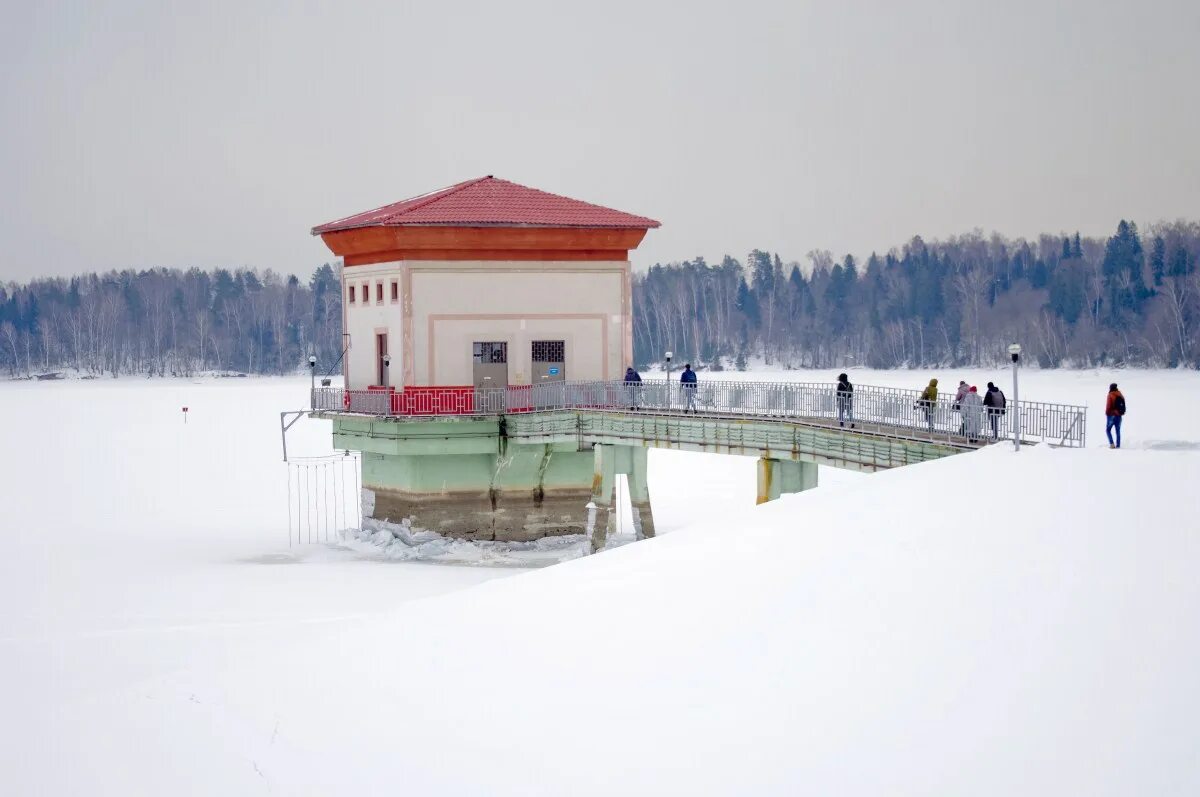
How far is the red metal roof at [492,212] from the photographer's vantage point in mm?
44250

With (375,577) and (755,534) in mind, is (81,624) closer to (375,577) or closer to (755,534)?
(375,577)

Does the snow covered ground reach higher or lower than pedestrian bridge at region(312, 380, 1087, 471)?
lower

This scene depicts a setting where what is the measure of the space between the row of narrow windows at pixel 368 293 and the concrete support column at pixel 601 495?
7.79 metres

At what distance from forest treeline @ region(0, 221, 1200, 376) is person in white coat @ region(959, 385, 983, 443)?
68.3 m

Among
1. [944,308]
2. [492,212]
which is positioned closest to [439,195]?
[492,212]

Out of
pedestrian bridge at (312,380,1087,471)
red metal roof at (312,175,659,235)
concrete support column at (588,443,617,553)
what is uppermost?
red metal roof at (312,175,659,235)

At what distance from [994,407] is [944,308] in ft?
330

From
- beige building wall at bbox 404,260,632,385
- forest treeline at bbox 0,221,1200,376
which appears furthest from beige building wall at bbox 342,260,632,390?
forest treeline at bbox 0,221,1200,376

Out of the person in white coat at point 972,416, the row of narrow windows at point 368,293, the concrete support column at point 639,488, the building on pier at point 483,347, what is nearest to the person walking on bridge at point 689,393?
the concrete support column at point 639,488

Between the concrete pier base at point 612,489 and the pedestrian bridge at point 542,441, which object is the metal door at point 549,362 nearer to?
the pedestrian bridge at point 542,441

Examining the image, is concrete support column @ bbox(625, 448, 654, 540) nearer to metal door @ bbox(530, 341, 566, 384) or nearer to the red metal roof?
metal door @ bbox(530, 341, 566, 384)

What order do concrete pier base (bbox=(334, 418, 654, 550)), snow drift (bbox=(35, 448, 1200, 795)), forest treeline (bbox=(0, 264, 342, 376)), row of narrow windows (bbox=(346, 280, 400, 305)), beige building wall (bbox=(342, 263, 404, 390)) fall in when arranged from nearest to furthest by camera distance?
snow drift (bbox=(35, 448, 1200, 795)) < concrete pier base (bbox=(334, 418, 654, 550)) < beige building wall (bbox=(342, 263, 404, 390)) < row of narrow windows (bbox=(346, 280, 400, 305)) < forest treeline (bbox=(0, 264, 342, 376))

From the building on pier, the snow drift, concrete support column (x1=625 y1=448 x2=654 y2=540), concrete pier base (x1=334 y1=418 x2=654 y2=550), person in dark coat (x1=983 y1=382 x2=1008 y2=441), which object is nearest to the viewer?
the snow drift

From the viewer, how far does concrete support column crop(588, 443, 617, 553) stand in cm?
4247
